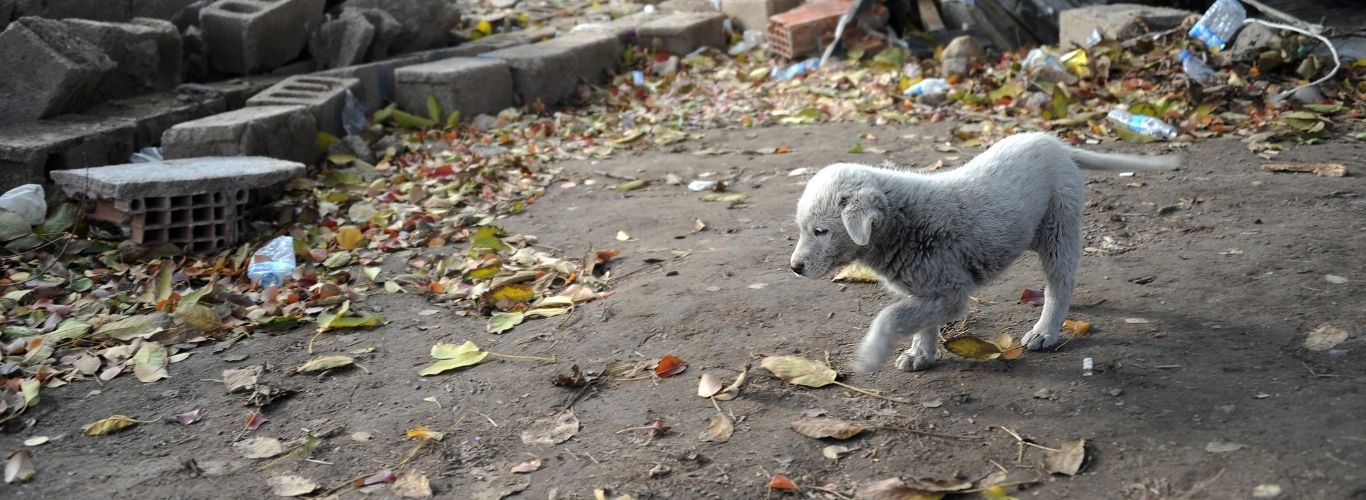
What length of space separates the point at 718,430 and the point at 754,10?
8244 mm

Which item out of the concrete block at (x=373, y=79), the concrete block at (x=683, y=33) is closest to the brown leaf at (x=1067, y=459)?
the concrete block at (x=373, y=79)

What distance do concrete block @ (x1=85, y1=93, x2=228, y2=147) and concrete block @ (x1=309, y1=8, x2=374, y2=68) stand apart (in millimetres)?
1405

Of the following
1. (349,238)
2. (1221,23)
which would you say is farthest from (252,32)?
(1221,23)

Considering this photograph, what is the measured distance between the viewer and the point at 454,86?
27.4ft

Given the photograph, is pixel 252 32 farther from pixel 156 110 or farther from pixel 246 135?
pixel 246 135

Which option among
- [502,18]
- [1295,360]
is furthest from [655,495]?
[502,18]

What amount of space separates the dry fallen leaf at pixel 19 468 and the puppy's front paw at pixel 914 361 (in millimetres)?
2950

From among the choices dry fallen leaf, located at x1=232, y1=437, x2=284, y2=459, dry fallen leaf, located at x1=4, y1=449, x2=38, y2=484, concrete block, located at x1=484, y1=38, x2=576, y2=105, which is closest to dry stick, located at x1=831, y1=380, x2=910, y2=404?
dry fallen leaf, located at x1=232, y1=437, x2=284, y2=459

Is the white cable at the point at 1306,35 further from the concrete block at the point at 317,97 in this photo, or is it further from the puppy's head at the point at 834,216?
the concrete block at the point at 317,97

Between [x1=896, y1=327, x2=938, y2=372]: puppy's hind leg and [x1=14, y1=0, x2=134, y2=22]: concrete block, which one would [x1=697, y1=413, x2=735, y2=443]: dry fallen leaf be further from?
[x1=14, y1=0, x2=134, y2=22]: concrete block

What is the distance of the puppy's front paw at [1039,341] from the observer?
3770 millimetres

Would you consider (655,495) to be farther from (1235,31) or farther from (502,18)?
(502,18)

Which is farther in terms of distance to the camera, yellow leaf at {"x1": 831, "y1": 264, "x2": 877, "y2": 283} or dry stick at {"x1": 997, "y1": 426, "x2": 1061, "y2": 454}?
yellow leaf at {"x1": 831, "y1": 264, "x2": 877, "y2": 283}

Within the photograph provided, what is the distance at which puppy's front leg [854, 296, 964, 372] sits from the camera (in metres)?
3.40
